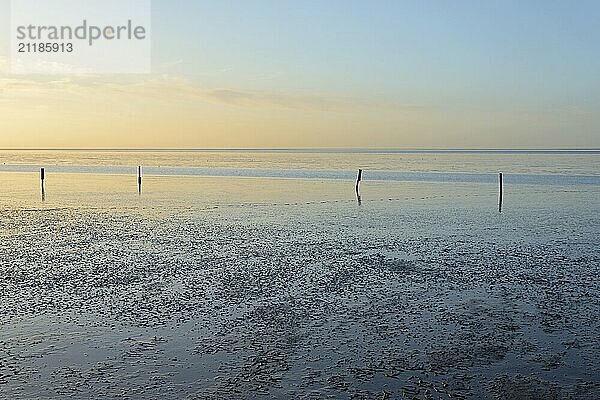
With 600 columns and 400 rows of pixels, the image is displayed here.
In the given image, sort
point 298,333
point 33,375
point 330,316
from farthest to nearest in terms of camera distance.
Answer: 1. point 330,316
2. point 298,333
3. point 33,375

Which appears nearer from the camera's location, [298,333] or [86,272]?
[298,333]

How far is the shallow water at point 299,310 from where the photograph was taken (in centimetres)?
955

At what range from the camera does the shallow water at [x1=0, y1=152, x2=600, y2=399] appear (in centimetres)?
955

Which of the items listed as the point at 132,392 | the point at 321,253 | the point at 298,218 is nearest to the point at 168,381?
the point at 132,392

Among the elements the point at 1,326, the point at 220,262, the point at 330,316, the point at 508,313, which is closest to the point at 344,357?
the point at 330,316

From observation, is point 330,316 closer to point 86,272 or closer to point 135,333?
point 135,333

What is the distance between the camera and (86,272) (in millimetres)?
17516

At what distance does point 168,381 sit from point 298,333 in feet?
10.2

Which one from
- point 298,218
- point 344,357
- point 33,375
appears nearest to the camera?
point 33,375

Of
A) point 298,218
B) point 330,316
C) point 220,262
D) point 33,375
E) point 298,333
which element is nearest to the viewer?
point 33,375

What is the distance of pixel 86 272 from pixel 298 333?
8.35 m

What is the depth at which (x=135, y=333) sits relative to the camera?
11.9 m

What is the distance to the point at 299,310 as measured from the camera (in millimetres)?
13539

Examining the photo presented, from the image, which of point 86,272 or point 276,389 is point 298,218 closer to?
point 86,272
